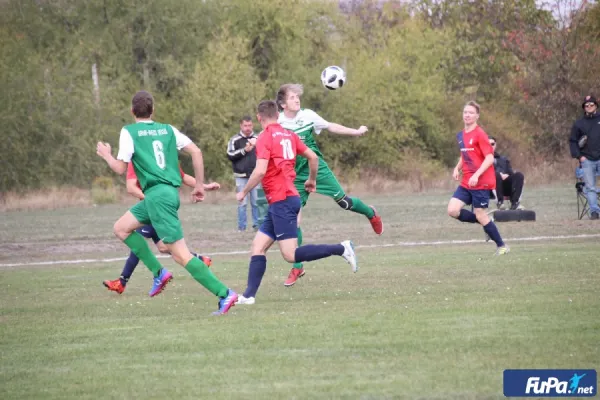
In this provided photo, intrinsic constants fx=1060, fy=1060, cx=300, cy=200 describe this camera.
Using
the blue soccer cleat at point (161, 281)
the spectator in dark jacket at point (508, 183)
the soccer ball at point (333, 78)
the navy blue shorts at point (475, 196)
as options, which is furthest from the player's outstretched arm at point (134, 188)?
the spectator in dark jacket at point (508, 183)

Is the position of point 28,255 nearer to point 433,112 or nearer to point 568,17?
point 568,17

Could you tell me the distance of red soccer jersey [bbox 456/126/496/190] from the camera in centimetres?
1380

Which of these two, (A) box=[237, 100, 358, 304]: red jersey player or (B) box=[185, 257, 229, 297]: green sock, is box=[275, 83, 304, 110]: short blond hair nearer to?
(A) box=[237, 100, 358, 304]: red jersey player

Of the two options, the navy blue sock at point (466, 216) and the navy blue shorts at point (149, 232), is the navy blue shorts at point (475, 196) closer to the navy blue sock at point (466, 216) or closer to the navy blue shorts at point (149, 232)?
the navy blue sock at point (466, 216)

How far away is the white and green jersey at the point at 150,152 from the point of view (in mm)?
9656

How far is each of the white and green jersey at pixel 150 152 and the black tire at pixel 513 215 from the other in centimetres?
1173

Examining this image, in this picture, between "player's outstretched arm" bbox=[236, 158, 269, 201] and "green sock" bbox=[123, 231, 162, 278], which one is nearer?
"player's outstretched arm" bbox=[236, 158, 269, 201]

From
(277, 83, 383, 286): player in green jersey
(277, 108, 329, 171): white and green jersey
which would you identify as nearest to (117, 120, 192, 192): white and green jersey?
(277, 83, 383, 286): player in green jersey

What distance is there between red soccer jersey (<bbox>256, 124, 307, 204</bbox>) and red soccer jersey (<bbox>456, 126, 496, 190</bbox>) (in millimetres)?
4280

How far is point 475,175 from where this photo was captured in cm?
1361

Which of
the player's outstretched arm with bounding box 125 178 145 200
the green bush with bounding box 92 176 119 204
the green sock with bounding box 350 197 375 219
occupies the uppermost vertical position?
the player's outstretched arm with bounding box 125 178 145 200

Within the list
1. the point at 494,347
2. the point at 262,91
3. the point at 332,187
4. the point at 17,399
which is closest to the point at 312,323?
the point at 494,347

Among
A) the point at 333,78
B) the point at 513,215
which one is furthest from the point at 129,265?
the point at 513,215

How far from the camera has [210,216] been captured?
26922 mm
